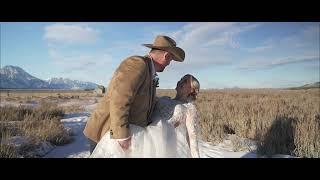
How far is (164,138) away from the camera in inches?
116

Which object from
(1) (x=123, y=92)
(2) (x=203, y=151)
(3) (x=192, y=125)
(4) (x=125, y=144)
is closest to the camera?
(1) (x=123, y=92)

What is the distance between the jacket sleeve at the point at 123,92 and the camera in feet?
8.64

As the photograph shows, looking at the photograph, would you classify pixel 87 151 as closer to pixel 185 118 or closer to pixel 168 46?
pixel 185 118

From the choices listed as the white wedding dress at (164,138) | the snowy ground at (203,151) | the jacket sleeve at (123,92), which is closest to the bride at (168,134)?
the white wedding dress at (164,138)

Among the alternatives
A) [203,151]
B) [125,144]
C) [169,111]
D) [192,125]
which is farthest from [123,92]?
[203,151]

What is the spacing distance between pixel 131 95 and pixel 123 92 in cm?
6

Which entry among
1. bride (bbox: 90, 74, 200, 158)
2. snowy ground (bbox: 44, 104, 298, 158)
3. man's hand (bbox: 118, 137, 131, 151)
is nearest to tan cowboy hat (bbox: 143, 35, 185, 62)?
bride (bbox: 90, 74, 200, 158)

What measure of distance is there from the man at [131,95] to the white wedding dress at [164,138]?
0.06 m

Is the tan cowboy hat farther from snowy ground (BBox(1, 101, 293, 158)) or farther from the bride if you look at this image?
snowy ground (BBox(1, 101, 293, 158))

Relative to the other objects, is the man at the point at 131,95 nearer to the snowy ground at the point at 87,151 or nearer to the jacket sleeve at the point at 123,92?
the jacket sleeve at the point at 123,92

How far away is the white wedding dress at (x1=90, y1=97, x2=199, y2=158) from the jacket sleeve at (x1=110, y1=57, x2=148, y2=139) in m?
0.16

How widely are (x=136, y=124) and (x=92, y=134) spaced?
0.39m
